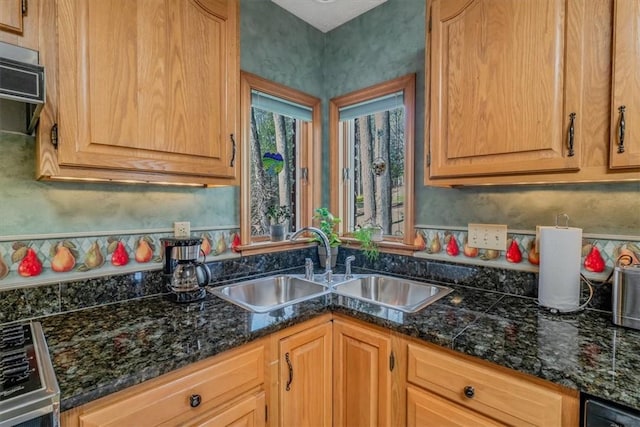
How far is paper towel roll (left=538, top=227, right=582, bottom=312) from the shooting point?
1.18 meters

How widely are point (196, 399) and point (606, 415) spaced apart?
105cm

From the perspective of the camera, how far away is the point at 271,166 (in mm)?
1994

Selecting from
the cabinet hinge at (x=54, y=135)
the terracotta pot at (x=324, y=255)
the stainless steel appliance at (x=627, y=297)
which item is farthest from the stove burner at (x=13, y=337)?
the stainless steel appliance at (x=627, y=297)

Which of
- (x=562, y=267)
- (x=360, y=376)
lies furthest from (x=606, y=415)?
(x=360, y=376)

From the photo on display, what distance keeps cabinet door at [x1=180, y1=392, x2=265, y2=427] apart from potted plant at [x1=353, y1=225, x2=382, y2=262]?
1.04 meters

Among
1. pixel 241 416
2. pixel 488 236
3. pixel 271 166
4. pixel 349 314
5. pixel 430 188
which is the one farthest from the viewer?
pixel 271 166

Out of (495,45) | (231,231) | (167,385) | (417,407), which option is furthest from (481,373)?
(231,231)

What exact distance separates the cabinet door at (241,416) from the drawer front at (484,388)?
54 centimetres

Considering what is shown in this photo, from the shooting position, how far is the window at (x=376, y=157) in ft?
5.97

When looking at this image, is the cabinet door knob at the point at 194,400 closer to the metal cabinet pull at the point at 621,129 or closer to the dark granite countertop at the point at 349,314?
the dark granite countertop at the point at 349,314

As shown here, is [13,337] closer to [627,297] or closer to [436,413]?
[436,413]

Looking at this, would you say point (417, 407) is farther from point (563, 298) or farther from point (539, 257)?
point (539, 257)

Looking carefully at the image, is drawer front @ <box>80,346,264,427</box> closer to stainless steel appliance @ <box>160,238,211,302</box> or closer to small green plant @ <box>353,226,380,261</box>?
stainless steel appliance @ <box>160,238,211,302</box>

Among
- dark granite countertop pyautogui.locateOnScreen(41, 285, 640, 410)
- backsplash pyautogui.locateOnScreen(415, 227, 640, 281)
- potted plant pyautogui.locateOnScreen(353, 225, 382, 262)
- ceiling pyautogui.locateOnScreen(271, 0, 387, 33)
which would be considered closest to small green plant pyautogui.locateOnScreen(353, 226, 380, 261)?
potted plant pyautogui.locateOnScreen(353, 225, 382, 262)
